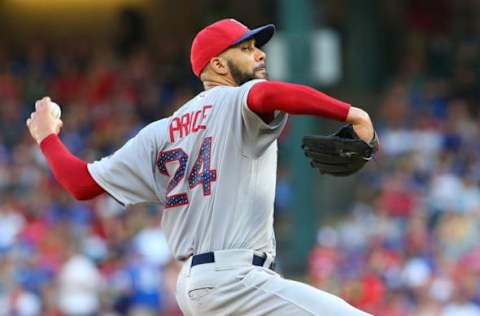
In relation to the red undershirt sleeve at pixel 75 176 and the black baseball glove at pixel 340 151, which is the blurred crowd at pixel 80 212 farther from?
the black baseball glove at pixel 340 151

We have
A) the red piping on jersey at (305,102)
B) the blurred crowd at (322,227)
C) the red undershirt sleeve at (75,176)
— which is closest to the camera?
the red piping on jersey at (305,102)

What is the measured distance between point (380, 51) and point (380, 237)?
5.79 metres

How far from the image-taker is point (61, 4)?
1758cm

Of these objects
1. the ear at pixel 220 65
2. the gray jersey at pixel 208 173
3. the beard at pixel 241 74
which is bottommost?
the gray jersey at pixel 208 173

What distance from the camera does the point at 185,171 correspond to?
4430mm

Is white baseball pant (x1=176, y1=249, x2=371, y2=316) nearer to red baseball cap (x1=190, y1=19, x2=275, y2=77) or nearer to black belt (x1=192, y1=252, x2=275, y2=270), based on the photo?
black belt (x1=192, y1=252, x2=275, y2=270)

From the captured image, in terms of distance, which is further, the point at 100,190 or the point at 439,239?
the point at 439,239

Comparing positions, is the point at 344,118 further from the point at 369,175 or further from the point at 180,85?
the point at 180,85

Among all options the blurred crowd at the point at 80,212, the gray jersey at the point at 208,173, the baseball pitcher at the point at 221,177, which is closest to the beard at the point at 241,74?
the baseball pitcher at the point at 221,177

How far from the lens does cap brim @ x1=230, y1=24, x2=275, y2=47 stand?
4.45m

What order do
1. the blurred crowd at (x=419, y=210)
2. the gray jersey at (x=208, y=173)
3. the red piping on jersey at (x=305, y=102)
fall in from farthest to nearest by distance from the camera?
the blurred crowd at (x=419, y=210)
the gray jersey at (x=208, y=173)
the red piping on jersey at (x=305, y=102)

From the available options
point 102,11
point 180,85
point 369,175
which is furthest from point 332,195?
point 102,11

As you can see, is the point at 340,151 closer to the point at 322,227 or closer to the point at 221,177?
the point at 221,177

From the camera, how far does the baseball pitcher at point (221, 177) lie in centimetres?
420
